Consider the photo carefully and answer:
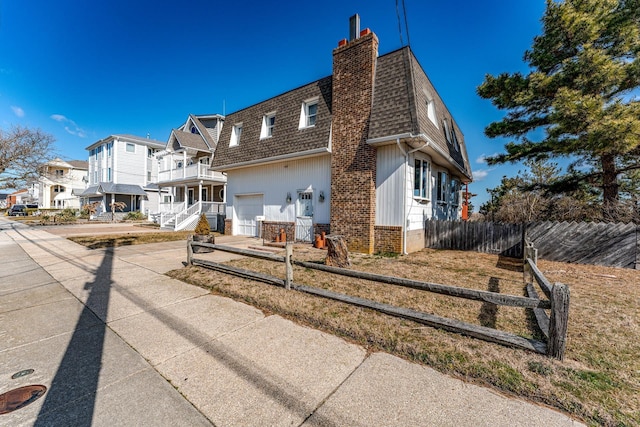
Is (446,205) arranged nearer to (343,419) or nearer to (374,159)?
(374,159)

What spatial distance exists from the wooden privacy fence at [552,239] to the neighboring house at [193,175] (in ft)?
50.9

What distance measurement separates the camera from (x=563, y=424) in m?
2.15

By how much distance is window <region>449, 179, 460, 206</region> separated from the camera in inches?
664

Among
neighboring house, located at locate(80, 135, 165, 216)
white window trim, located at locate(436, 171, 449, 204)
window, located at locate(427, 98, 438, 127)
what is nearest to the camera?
window, located at locate(427, 98, 438, 127)

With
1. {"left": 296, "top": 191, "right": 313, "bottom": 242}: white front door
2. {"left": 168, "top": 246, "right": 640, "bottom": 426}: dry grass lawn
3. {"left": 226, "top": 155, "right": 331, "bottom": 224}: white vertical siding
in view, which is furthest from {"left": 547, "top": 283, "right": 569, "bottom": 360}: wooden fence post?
{"left": 296, "top": 191, "right": 313, "bottom": 242}: white front door

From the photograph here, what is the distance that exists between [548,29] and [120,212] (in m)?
41.9

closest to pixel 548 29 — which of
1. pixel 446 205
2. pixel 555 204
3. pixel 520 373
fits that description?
pixel 555 204

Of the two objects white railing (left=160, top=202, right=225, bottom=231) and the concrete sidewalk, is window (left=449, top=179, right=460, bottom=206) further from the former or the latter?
white railing (left=160, top=202, right=225, bottom=231)

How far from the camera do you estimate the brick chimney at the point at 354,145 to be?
395 inches

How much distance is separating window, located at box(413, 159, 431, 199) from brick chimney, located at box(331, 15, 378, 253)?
1.84 meters

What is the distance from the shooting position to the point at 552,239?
914 cm

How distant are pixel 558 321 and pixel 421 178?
28.2 feet

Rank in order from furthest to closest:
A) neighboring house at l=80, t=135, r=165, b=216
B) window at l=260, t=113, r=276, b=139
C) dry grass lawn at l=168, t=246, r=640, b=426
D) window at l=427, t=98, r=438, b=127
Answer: neighboring house at l=80, t=135, r=165, b=216, window at l=260, t=113, r=276, b=139, window at l=427, t=98, r=438, b=127, dry grass lawn at l=168, t=246, r=640, b=426

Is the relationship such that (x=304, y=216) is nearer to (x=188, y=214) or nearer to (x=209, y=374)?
(x=209, y=374)
